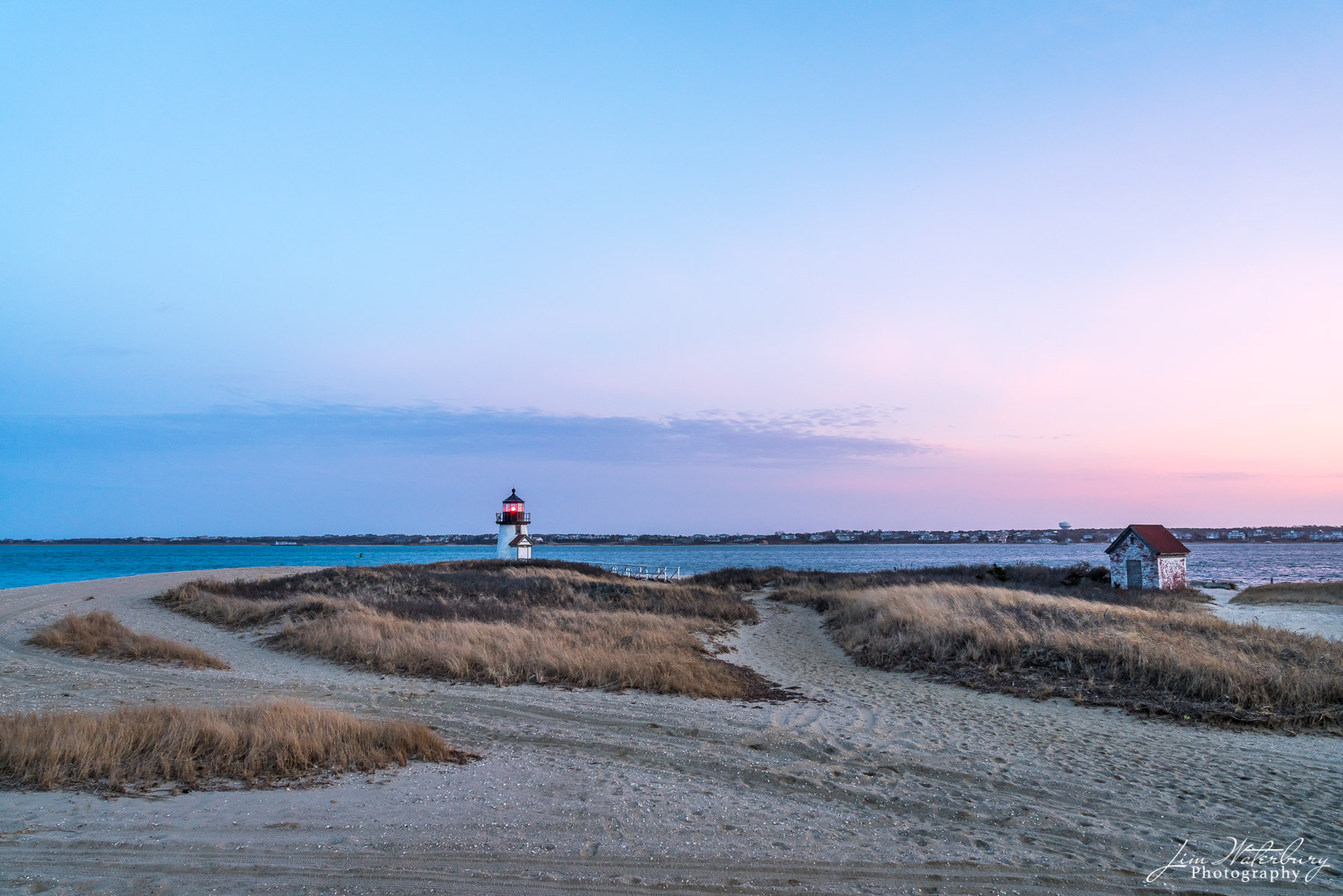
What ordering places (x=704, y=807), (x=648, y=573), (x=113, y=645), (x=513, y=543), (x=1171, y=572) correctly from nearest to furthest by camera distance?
(x=704, y=807), (x=113, y=645), (x=1171, y=572), (x=648, y=573), (x=513, y=543)

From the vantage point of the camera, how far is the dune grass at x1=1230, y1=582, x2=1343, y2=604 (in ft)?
99.0

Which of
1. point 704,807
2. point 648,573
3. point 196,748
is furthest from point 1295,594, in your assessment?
point 196,748

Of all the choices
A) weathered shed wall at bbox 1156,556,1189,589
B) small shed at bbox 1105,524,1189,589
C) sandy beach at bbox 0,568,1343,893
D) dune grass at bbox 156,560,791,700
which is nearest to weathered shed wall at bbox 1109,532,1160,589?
small shed at bbox 1105,524,1189,589

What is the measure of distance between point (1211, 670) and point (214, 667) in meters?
18.8

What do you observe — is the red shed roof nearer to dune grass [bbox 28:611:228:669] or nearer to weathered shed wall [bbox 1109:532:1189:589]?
weathered shed wall [bbox 1109:532:1189:589]

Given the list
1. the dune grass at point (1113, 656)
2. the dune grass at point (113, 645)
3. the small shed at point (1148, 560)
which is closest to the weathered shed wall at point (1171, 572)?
the small shed at point (1148, 560)

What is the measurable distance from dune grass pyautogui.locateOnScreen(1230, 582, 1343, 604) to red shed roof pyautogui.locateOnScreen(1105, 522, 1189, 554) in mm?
3248

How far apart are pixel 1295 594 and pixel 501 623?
3486 cm

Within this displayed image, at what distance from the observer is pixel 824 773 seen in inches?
314

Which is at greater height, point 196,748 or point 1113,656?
point 196,748

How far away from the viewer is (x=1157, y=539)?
104 feet

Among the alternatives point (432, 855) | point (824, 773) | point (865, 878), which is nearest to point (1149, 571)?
point (824, 773)

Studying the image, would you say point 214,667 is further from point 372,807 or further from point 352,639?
point 372,807

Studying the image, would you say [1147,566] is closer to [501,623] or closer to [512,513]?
[501,623]
